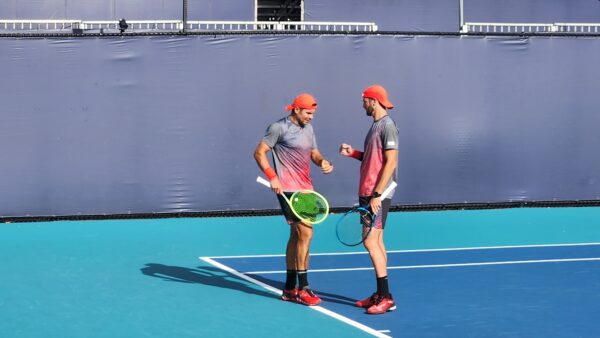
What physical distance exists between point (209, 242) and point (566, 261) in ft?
14.3

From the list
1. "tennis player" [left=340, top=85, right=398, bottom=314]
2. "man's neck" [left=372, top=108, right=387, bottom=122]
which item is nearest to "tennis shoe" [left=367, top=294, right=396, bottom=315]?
"tennis player" [left=340, top=85, right=398, bottom=314]

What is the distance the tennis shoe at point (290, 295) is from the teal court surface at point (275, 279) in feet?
0.41

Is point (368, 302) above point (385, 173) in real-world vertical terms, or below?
below

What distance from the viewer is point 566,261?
1079cm

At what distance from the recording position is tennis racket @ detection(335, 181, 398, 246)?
325 inches

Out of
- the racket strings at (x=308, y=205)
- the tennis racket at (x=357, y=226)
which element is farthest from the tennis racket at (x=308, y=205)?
A: the tennis racket at (x=357, y=226)

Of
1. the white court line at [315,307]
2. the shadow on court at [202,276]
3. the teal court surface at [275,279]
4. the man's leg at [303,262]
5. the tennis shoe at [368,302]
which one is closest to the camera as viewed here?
the white court line at [315,307]

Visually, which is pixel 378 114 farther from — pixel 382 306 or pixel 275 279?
pixel 275 279

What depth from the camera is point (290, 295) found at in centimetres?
869

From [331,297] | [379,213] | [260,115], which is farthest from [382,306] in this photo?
[260,115]

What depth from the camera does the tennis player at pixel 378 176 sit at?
815 cm

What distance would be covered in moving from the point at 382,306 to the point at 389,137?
1408 millimetres

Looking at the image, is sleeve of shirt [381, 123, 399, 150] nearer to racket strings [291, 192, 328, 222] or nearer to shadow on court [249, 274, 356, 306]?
racket strings [291, 192, 328, 222]

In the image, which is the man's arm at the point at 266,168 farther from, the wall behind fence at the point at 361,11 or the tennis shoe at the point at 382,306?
the wall behind fence at the point at 361,11
